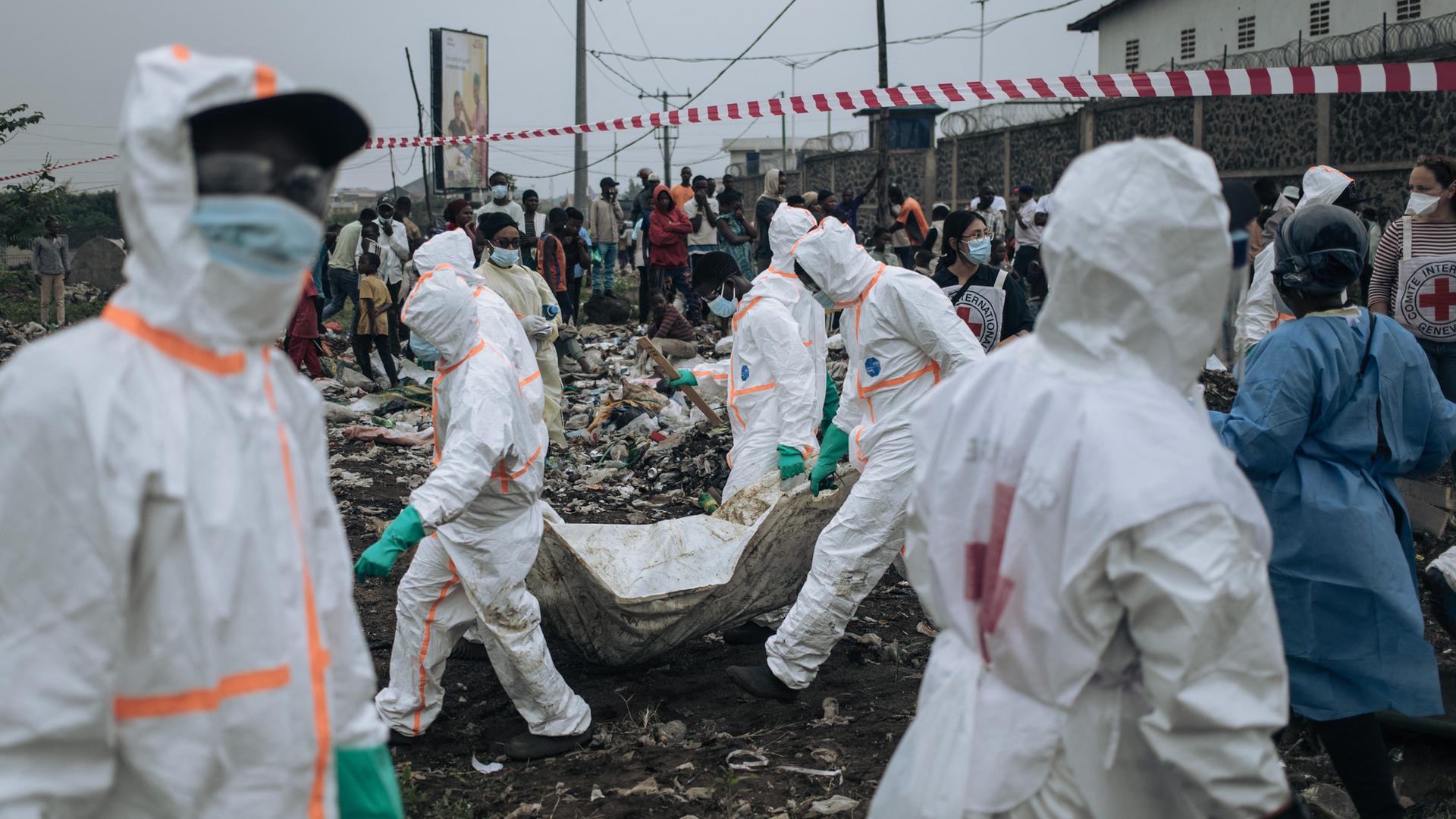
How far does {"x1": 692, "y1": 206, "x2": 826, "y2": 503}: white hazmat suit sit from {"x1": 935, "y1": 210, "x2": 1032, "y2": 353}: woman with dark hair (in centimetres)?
88

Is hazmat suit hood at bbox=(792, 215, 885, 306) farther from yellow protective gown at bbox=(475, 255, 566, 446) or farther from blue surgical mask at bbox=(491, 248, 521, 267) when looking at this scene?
blue surgical mask at bbox=(491, 248, 521, 267)

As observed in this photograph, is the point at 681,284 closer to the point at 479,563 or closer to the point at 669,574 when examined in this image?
the point at 669,574

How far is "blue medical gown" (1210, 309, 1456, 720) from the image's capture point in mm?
3395

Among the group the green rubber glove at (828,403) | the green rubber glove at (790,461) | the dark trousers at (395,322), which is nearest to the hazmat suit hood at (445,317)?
the green rubber glove at (790,461)

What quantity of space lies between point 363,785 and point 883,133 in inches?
710

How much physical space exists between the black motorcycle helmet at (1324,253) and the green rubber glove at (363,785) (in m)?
2.86

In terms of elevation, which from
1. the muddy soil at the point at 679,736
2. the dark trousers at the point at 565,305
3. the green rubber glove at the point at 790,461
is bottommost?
the muddy soil at the point at 679,736

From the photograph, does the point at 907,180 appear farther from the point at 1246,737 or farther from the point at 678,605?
the point at 1246,737

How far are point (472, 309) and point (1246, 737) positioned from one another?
318cm

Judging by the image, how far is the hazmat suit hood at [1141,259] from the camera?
79.0 inches

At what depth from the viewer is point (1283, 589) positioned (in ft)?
11.6

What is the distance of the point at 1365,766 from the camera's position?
346 cm

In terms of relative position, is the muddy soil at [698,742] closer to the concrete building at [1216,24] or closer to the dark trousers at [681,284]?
the dark trousers at [681,284]

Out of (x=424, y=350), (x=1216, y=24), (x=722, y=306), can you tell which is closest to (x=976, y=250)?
(x=722, y=306)
